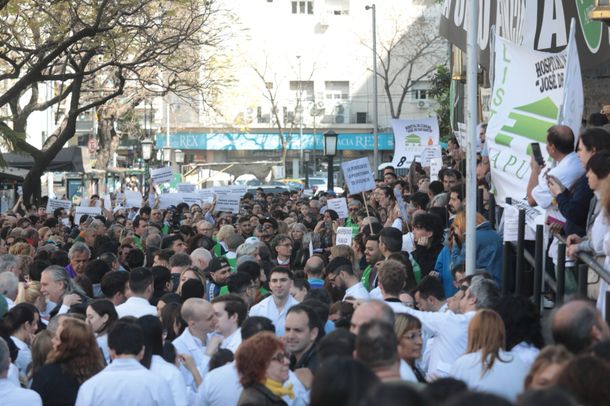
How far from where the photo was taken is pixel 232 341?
858 cm

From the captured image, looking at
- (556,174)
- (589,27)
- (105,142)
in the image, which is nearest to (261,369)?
(556,174)

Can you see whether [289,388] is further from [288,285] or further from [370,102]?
[370,102]

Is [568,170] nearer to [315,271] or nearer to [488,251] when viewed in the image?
[488,251]

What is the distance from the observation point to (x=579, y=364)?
4418 mm

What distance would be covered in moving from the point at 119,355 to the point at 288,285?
3184mm

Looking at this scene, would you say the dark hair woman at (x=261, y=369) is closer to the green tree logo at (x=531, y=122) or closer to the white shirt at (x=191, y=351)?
the white shirt at (x=191, y=351)

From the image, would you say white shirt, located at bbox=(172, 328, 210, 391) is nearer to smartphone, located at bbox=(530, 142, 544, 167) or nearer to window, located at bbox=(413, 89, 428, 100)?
smartphone, located at bbox=(530, 142, 544, 167)

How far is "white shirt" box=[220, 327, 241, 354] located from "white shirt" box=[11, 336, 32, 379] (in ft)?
4.69

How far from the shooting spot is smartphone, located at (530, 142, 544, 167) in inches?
358

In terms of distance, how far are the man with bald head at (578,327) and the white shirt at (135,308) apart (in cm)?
461

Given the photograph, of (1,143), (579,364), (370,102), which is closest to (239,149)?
(370,102)

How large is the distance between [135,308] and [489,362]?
419cm

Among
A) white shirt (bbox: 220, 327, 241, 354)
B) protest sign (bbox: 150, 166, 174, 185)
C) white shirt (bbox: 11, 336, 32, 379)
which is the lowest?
white shirt (bbox: 11, 336, 32, 379)

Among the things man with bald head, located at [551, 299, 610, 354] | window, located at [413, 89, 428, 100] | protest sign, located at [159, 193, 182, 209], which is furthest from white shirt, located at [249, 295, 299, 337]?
window, located at [413, 89, 428, 100]
